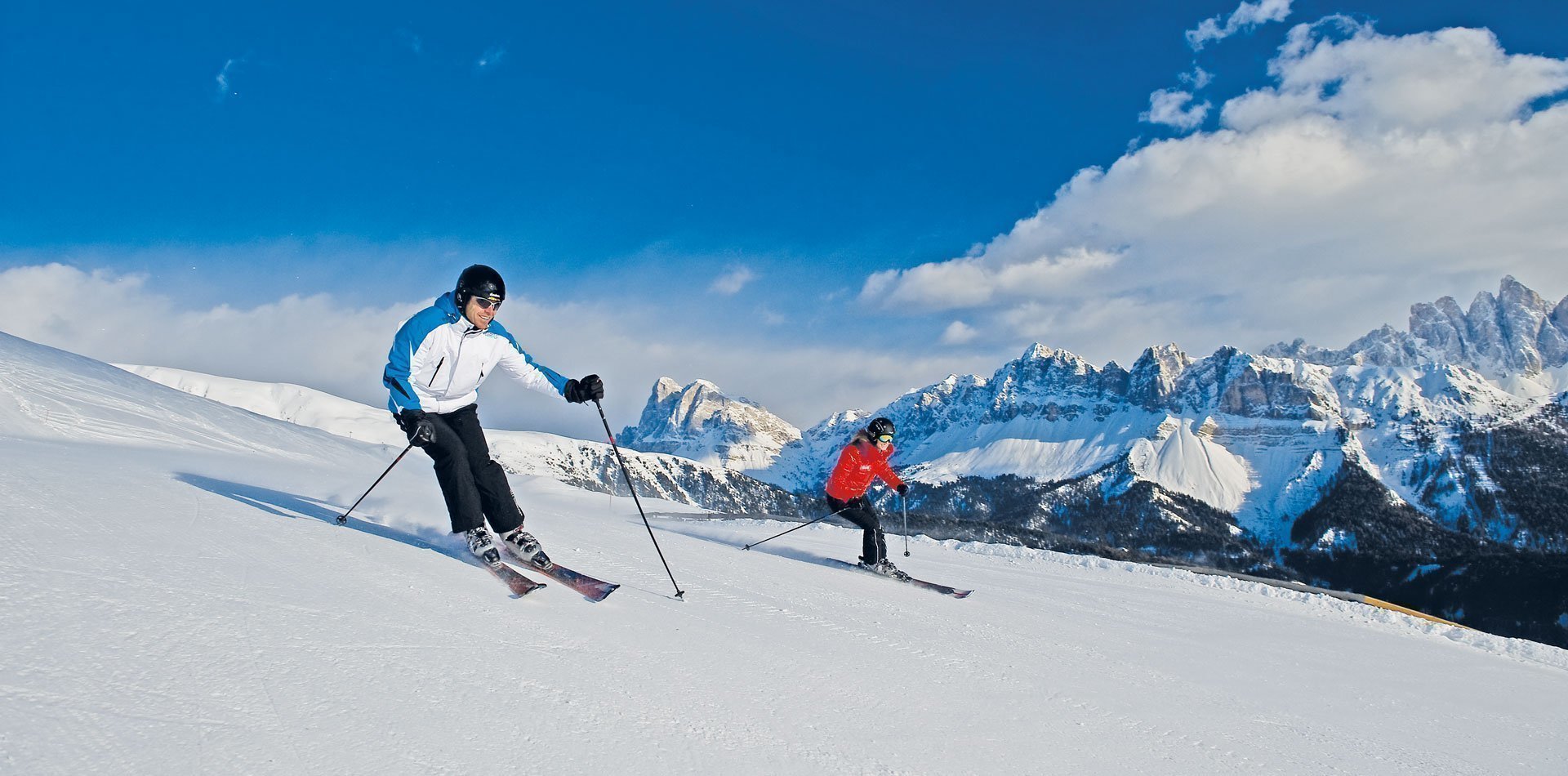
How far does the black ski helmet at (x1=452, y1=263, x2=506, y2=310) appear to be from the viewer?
6660 millimetres

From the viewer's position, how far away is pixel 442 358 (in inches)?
262

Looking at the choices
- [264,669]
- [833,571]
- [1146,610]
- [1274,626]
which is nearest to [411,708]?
[264,669]

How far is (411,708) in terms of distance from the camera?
3.28 m

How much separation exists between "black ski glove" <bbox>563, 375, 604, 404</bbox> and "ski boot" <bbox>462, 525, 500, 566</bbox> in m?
1.38

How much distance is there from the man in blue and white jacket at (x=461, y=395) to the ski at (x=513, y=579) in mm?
90

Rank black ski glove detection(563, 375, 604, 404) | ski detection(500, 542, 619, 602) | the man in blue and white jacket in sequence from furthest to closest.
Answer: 1. black ski glove detection(563, 375, 604, 404)
2. the man in blue and white jacket
3. ski detection(500, 542, 619, 602)

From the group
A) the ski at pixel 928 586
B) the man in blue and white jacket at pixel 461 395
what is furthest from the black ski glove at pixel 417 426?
the ski at pixel 928 586

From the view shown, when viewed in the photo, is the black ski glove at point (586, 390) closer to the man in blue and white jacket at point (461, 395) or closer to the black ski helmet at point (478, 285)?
the man in blue and white jacket at point (461, 395)

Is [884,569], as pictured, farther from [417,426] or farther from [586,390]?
[417,426]

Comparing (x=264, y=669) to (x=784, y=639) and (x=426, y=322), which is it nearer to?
(x=784, y=639)

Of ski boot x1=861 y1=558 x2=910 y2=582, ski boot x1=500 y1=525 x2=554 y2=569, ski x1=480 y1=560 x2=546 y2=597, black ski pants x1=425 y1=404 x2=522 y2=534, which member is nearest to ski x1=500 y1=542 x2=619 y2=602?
ski boot x1=500 y1=525 x2=554 y2=569

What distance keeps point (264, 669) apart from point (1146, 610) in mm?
9357

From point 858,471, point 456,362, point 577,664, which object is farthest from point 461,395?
point 858,471

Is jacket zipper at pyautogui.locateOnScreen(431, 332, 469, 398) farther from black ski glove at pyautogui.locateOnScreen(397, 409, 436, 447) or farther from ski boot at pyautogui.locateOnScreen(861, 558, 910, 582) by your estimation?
ski boot at pyautogui.locateOnScreen(861, 558, 910, 582)
